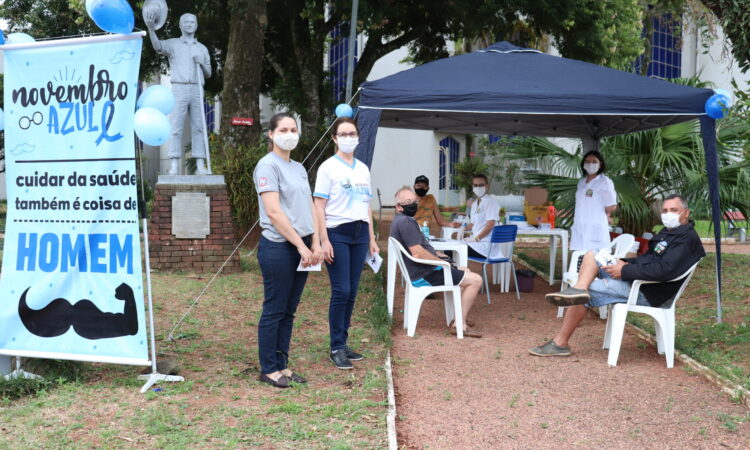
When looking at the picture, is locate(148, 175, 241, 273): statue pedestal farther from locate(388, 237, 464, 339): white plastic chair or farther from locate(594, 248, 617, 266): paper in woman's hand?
locate(594, 248, 617, 266): paper in woman's hand

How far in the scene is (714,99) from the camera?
6.71m

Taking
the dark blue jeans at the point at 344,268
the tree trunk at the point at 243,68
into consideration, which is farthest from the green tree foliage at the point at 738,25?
the tree trunk at the point at 243,68

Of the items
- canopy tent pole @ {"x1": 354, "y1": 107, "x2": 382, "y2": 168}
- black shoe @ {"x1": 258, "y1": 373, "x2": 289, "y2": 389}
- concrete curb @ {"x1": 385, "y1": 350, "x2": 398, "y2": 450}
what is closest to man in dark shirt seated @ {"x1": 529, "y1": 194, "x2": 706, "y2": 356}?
concrete curb @ {"x1": 385, "y1": 350, "x2": 398, "y2": 450}

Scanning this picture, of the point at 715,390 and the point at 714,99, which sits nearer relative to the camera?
the point at 715,390

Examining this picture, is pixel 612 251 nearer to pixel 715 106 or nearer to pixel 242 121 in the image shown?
pixel 715 106

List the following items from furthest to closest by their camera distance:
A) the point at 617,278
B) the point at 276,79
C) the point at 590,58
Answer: the point at 276,79, the point at 590,58, the point at 617,278

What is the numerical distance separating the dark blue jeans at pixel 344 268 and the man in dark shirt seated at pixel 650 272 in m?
1.44

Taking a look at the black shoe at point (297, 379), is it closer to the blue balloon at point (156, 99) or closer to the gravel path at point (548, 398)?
the gravel path at point (548, 398)

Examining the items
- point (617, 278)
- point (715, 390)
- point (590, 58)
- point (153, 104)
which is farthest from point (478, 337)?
point (590, 58)

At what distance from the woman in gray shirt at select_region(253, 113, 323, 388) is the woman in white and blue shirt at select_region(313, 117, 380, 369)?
0.33 meters

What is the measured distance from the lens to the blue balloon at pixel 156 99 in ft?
15.9

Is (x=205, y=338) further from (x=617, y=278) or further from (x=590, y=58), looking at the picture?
(x=590, y=58)

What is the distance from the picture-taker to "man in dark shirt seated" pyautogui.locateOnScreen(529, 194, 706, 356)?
551 cm

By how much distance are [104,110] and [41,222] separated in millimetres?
821
